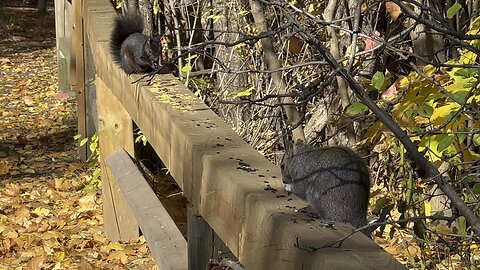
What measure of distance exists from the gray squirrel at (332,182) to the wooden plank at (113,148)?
1966mm

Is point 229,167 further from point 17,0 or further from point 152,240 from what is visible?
point 17,0

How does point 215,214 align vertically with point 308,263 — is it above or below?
below

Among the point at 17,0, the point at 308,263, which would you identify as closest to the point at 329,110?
the point at 308,263

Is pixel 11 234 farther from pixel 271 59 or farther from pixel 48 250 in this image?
pixel 271 59

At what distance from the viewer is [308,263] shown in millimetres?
1398

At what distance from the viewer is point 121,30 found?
153 inches

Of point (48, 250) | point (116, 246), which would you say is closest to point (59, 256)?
point (48, 250)

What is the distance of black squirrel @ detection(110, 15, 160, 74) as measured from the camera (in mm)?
3504

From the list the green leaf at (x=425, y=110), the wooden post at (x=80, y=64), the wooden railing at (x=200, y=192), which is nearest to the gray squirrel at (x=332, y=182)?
the wooden railing at (x=200, y=192)

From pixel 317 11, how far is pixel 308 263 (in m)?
3.11

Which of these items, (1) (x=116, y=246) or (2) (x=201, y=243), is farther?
(1) (x=116, y=246)

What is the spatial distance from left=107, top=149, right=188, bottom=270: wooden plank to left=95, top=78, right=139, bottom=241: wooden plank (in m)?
0.11

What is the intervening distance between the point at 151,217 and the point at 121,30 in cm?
111

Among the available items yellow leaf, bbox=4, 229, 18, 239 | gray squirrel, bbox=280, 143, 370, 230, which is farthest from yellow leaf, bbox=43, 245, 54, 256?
gray squirrel, bbox=280, 143, 370, 230
